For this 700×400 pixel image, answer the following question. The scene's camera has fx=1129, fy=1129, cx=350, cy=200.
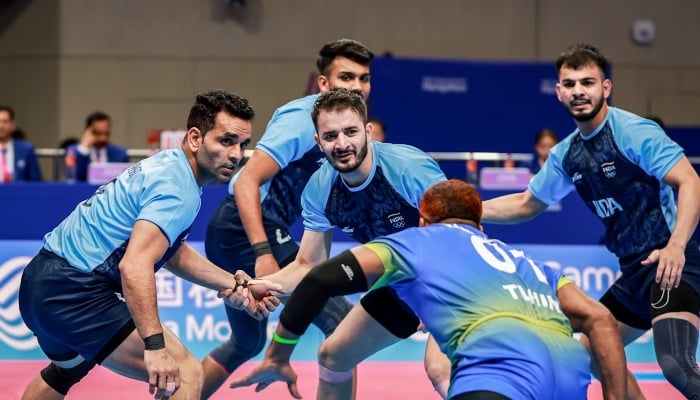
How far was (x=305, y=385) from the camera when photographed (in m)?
7.10

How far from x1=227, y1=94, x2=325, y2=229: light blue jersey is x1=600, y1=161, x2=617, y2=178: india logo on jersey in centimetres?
146

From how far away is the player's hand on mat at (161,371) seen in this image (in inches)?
175

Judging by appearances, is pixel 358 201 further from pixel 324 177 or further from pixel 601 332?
pixel 601 332

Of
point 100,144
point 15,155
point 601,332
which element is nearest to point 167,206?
point 601,332

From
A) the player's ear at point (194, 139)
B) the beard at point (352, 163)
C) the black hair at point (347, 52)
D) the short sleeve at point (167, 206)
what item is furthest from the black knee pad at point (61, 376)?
the black hair at point (347, 52)

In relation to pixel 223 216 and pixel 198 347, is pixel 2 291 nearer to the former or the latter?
pixel 198 347

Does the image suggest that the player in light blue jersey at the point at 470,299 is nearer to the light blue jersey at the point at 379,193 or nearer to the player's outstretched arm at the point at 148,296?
the player's outstretched arm at the point at 148,296

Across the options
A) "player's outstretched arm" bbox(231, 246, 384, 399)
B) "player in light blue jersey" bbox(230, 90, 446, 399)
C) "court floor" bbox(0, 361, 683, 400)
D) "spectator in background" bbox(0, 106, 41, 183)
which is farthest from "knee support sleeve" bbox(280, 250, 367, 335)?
"spectator in background" bbox(0, 106, 41, 183)

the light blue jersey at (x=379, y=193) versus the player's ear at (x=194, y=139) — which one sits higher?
the player's ear at (x=194, y=139)

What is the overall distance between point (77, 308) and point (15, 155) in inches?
255

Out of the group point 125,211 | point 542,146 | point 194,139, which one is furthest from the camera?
point 542,146

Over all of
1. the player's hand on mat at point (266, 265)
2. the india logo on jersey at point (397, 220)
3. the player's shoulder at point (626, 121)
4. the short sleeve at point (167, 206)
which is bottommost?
the player's hand on mat at point (266, 265)

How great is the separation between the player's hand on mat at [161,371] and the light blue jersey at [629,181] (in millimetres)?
2436

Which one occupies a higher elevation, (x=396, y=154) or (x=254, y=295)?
(x=396, y=154)
